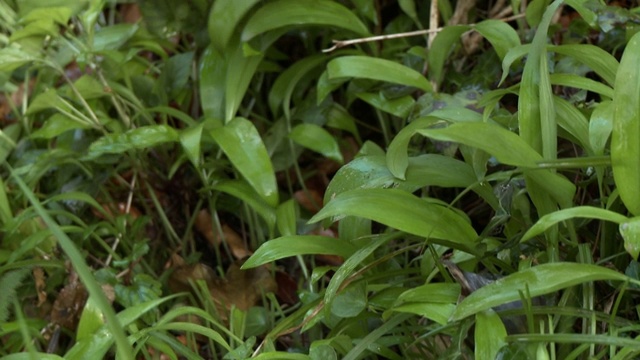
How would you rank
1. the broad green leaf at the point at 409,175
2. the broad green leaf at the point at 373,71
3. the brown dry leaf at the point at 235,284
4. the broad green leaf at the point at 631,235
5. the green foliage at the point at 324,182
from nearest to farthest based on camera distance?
the broad green leaf at the point at 631,235
the green foliage at the point at 324,182
the broad green leaf at the point at 409,175
the broad green leaf at the point at 373,71
the brown dry leaf at the point at 235,284

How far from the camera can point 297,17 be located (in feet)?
4.15

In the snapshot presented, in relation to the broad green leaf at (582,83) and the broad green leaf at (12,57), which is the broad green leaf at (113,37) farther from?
the broad green leaf at (582,83)

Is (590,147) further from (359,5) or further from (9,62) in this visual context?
(9,62)

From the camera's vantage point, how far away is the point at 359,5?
4.41 feet

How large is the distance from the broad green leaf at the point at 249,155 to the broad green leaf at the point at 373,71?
0.16 meters

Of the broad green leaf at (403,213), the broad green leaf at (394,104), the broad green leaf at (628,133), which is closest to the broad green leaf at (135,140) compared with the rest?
the broad green leaf at (394,104)

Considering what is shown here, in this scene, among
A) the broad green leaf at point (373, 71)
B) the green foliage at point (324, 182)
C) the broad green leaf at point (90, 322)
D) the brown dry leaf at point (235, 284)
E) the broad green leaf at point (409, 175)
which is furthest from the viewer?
the brown dry leaf at point (235, 284)

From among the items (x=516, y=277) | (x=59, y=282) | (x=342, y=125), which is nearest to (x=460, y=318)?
(x=516, y=277)

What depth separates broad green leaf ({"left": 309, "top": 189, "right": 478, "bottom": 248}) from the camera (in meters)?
0.83

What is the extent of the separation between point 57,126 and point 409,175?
2.19ft

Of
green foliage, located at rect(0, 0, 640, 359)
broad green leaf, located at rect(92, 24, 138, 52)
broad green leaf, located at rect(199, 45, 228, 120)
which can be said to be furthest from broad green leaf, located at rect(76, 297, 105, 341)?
broad green leaf, located at rect(92, 24, 138, 52)

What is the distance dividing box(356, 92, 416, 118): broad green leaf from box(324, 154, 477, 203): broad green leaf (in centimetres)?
30

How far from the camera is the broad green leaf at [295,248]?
933 mm

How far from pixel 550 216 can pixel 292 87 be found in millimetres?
696
